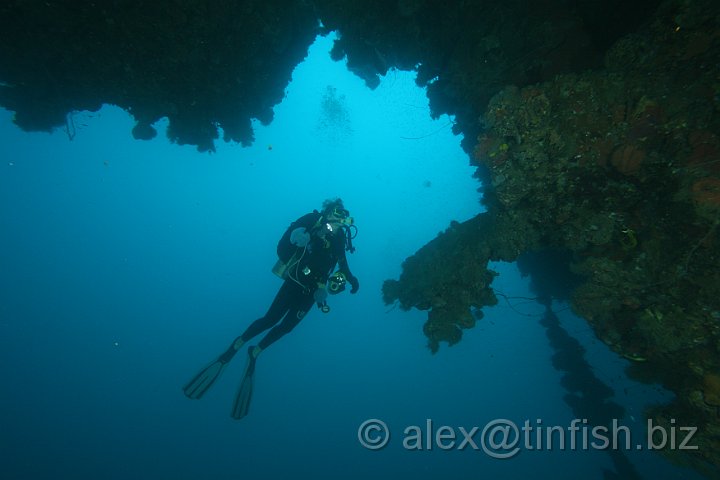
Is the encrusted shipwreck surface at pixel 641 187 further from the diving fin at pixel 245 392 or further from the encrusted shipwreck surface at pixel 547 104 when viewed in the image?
the diving fin at pixel 245 392

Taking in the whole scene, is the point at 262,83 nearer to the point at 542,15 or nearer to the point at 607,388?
the point at 542,15

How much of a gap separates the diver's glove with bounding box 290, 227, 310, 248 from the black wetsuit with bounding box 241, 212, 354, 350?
15 centimetres

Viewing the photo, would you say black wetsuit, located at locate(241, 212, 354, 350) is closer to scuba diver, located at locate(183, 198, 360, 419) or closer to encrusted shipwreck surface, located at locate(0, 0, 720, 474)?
scuba diver, located at locate(183, 198, 360, 419)

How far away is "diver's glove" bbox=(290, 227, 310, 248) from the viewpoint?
8109mm

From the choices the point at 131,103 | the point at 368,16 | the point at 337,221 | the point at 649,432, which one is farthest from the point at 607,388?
the point at 131,103

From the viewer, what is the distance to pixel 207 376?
8.48 metres

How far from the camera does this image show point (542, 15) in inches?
184

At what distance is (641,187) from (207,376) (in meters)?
9.73

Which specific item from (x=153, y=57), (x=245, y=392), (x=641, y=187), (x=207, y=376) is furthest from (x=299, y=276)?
(x=641, y=187)

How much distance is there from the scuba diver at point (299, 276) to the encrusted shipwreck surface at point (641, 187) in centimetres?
441

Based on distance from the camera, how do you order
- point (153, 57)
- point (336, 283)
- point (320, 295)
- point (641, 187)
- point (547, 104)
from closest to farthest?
1. point (641, 187)
2. point (547, 104)
3. point (153, 57)
4. point (336, 283)
5. point (320, 295)

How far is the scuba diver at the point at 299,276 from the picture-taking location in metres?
8.26

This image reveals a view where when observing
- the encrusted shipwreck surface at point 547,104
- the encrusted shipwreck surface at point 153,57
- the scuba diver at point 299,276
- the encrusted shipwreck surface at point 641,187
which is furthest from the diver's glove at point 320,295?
the encrusted shipwreck surface at point 153,57

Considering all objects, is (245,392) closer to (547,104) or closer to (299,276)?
(299,276)
